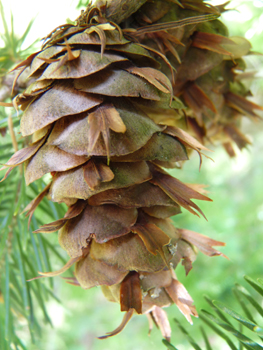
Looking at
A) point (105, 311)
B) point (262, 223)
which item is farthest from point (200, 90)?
point (105, 311)

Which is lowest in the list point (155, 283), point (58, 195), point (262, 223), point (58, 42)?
point (262, 223)

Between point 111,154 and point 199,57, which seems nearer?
point 111,154

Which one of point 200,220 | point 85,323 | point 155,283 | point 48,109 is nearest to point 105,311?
point 85,323

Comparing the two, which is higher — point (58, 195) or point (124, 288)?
point (58, 195)

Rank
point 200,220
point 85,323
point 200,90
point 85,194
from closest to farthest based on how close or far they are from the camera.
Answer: point 85,194, point 200,90, point 200,220, point 85,323

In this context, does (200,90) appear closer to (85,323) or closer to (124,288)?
(124,288)

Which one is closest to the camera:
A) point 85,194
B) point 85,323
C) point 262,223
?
point 85,194

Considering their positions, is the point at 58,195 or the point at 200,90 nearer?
the point at 58,195
